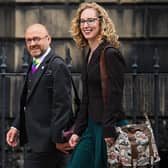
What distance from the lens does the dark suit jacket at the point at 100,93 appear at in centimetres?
422

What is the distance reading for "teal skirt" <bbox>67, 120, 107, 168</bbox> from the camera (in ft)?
14.6

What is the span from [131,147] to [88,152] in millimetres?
410

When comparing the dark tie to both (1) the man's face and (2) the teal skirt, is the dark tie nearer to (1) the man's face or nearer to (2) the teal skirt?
(1) the man's face

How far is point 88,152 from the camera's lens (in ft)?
14.9

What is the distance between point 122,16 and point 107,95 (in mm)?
4215

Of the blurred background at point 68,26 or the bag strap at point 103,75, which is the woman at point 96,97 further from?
the blurred background at point 68,26

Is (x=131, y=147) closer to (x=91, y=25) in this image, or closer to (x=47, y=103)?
(x=47, y=103)

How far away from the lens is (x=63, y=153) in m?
4.91

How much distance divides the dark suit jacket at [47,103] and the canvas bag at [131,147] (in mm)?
519

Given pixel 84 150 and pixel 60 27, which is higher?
pixel 60 27

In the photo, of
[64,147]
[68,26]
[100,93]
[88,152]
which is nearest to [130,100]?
[68,26]

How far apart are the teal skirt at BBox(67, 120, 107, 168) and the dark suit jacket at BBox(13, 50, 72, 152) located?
9.0 inches

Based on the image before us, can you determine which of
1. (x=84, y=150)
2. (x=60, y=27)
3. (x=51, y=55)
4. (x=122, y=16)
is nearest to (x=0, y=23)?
(x=60, y=27)

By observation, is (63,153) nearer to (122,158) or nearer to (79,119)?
(79,119)
